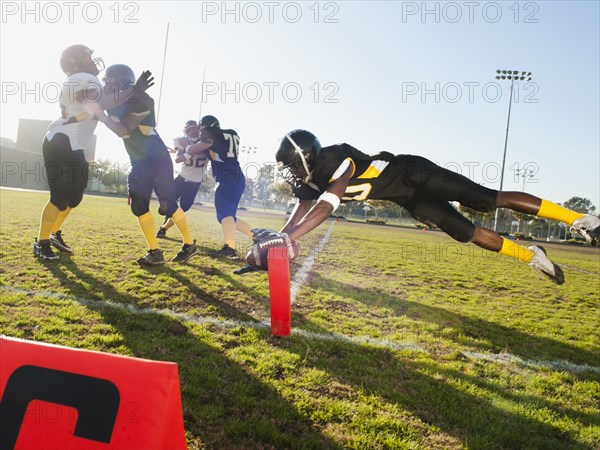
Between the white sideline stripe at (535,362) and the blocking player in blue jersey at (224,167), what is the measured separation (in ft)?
15.4

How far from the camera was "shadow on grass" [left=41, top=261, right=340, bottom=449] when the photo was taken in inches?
79.2

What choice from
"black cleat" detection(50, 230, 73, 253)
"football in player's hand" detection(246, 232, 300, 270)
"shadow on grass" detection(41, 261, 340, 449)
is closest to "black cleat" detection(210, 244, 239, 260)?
"black cleat" detection(50, 230, 73, 253)

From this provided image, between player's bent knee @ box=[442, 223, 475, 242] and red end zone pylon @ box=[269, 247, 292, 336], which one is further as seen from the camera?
player's bent knee @ box=[442, 223, 475, 242]

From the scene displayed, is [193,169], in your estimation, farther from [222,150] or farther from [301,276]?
[301,276]

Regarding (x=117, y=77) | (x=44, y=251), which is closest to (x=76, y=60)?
(x=117, y=77)

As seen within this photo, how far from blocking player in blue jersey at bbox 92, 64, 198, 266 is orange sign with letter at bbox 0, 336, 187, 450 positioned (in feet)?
14.3

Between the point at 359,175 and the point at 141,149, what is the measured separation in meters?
3.42

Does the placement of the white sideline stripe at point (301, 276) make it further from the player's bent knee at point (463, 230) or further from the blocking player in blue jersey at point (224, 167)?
the player's bent knee at point (463, 230)

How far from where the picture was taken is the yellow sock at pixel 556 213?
4016mm

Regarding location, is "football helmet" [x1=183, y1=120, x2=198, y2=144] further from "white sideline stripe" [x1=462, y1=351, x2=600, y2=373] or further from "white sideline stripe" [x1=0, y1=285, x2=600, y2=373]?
"white sideline stripe" [x1=462, y1=351, x2=600, y2=373]

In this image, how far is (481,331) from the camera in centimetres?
424

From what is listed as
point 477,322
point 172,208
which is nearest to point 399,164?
point 477,322

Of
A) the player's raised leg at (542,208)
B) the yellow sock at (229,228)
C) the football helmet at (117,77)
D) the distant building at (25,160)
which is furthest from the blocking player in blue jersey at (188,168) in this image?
the distant building at (25,160)

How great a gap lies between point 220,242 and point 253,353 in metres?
6.88
